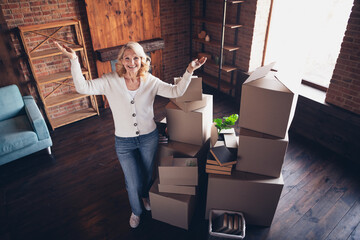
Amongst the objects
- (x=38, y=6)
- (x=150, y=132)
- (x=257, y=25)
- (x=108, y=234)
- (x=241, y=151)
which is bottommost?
(x=108, y=234)

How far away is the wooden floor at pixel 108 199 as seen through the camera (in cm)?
229

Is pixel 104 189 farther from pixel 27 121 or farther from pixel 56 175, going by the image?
pixel 27 121

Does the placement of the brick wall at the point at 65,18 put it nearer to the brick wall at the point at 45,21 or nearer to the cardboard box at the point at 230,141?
the brick wall at the point at 45,21

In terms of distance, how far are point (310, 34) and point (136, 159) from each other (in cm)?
298

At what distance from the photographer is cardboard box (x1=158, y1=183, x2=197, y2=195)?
215 cm

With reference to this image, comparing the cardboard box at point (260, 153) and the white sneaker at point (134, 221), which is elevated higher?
the cardboard box at point (260, 153)

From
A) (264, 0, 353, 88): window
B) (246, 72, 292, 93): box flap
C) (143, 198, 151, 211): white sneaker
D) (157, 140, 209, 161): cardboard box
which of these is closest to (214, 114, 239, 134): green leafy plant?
(157, 140, 209, 161): cardboard box

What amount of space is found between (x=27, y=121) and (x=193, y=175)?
2364 mm

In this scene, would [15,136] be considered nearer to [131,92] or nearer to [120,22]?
[131,92]

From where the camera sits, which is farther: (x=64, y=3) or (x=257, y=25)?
(x=257, y=25)

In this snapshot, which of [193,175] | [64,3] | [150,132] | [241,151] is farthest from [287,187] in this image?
[64,3]

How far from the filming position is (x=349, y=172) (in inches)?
113

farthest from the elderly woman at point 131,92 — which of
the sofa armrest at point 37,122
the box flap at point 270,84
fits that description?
the sofa armrest at point 37,122

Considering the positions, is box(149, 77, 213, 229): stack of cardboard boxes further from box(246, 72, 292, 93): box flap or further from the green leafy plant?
box(246, 72, 292, 93): box flap
